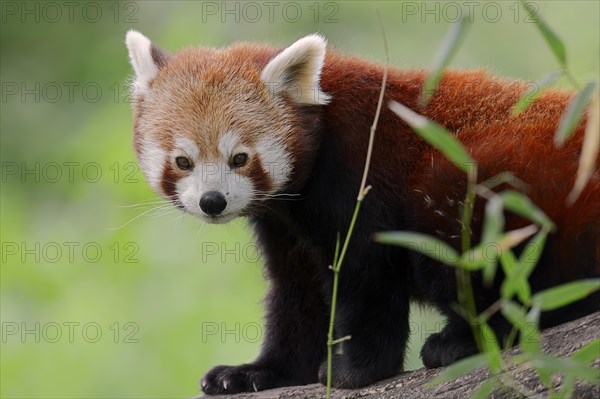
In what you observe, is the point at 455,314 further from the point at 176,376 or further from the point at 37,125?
the point at 37,125

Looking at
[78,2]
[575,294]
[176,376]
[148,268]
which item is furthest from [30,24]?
[575,294]

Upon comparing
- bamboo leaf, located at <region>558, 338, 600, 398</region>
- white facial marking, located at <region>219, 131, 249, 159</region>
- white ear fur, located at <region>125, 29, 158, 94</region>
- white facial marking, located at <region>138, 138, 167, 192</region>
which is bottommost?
bamboo leaf, located at <region>558, 338, 600, 398</region>

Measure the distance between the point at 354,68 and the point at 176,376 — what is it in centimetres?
299

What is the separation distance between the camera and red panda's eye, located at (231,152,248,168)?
335 cm

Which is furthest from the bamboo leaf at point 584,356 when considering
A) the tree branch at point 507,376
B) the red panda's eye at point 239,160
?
the red panda's eye at point 239,160

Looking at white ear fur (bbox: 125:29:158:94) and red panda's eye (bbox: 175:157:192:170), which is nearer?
red panda's eye (bbox: 175:157:192:170)

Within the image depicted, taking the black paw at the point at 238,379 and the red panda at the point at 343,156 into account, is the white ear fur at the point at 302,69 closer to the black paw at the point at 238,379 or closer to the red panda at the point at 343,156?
the red panda at the point at 343,156

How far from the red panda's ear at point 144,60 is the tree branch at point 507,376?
4.42 feet

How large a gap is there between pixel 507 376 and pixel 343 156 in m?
1.14

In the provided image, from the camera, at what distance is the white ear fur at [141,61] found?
3.60 meters

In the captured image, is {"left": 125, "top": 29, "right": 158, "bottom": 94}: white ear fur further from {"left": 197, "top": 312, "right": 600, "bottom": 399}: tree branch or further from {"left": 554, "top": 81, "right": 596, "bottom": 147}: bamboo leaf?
{"left": 554, "top": 81, "right": 596, "bottom": 147}: bamboo leaf

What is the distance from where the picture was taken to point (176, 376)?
19.0 feet

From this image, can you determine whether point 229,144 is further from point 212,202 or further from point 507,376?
point 507,376

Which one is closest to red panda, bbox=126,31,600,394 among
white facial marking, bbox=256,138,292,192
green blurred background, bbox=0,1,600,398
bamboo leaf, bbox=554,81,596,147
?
white facial marking, bbox=256,138,292,192
